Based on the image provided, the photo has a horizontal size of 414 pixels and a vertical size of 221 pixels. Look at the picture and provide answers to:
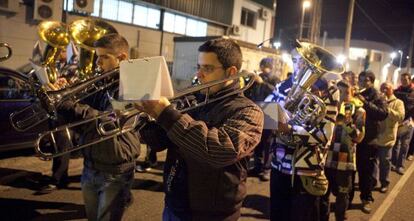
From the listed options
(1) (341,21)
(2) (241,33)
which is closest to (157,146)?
(2) (241,33)

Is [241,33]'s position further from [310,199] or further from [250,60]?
[310,199]

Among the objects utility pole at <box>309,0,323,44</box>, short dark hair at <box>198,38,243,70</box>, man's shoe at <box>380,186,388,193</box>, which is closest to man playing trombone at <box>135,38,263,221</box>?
short dark hair at <box>198,38,243,70</box>

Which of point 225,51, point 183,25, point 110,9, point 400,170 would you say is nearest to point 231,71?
point 225,51

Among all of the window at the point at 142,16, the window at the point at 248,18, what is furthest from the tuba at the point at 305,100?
the window at the point at 248,18

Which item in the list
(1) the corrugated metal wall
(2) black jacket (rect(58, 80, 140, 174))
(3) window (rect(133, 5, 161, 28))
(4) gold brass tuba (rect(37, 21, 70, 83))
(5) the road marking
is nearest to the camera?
(2) black jacket (rect(58, 80, 140, 174))

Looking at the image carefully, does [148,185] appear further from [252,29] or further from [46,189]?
[252,29]

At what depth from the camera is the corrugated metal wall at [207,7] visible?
16969 millimetres

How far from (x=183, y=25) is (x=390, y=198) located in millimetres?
13188

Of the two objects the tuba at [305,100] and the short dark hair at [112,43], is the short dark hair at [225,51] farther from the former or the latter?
the tuba at [305,100]

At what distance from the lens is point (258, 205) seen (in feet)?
19.6

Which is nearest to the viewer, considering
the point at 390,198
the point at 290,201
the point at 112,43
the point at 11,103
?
the point at 112,43

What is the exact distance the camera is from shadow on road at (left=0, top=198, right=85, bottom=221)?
15.5 feet

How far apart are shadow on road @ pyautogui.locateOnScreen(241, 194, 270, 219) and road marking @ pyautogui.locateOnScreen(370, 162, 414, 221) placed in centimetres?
153

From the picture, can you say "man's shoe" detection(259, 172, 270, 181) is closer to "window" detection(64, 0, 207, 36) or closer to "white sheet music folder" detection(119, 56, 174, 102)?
"white sheet music folder" detection(119, 56, 174, 102)
